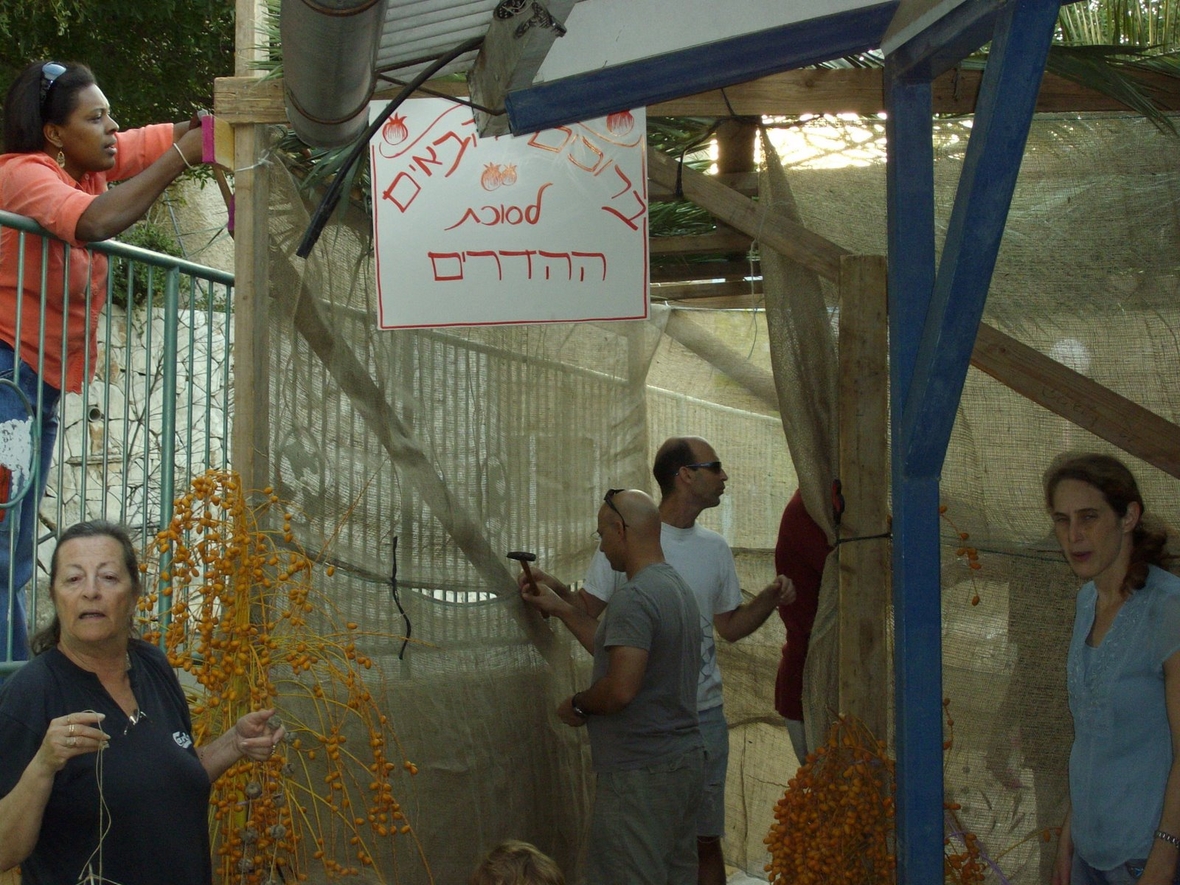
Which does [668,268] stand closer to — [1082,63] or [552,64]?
[1082,63]

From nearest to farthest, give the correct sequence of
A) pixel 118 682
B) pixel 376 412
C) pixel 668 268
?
1. pixel 118 682
2. pixel 376 412
3. pixel 668 268

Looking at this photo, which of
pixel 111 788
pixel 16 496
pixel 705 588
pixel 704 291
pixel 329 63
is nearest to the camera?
Answer: pixel 329 63

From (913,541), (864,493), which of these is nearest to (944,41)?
(913,541)

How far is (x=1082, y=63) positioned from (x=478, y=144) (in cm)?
167

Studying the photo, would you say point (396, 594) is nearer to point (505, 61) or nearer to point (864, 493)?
point (864, 493)

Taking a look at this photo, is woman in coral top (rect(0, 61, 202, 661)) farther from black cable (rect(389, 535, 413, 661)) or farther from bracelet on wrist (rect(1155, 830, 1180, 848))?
bracelet on wrist (rect(1155, 830, 1180, 848))

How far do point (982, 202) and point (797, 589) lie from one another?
7.15 feet

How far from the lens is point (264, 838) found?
8.75 ft

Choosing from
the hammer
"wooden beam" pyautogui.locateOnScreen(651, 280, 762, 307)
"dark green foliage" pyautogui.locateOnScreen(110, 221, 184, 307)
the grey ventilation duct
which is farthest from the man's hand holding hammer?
"dark green foliage" pyautogui.locateOnScreen(110, 221, 184, 307)

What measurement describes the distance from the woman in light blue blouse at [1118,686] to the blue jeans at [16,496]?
8.41ft

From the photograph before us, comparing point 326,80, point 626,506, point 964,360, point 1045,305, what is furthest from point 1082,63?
point 326,80

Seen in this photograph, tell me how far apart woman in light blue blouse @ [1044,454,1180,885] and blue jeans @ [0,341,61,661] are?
8.41 ft

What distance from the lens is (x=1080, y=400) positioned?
309 cm

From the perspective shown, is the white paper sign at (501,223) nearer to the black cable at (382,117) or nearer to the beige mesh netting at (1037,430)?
the black cable at (382,117)
